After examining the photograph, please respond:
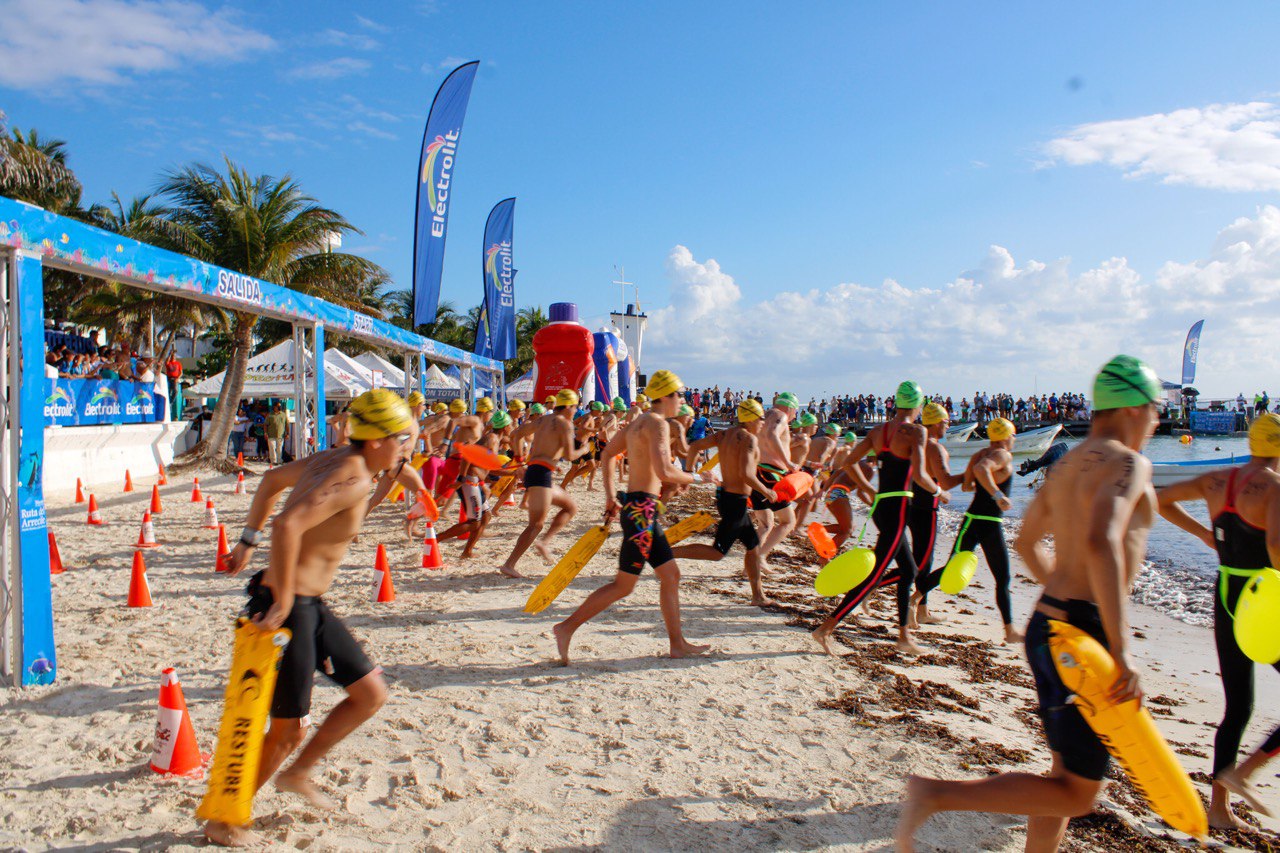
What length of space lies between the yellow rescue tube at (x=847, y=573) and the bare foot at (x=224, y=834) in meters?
3.76

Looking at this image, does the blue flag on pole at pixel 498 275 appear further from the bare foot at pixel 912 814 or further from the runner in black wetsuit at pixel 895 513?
the bare foot at pixel 912 814

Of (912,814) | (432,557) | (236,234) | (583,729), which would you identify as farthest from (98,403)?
(912,814)

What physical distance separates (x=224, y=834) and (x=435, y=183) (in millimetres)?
12462

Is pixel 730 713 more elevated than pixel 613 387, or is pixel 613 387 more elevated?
pixel 613 387

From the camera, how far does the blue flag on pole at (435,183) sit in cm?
1359

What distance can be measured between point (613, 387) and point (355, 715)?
23.8 metres

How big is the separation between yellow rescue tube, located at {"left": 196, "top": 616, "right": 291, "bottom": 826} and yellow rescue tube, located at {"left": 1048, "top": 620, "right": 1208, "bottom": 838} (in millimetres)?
2565

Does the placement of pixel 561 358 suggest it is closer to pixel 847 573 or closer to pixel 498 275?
pixel 498 275

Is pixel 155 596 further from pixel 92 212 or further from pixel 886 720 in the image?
pixel 92 212

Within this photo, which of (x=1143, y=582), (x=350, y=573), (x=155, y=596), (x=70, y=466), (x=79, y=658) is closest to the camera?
(x=79, y=658)

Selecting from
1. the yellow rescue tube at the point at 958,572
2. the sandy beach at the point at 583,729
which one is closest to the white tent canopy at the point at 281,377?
the sandy beach at the point at 583,729

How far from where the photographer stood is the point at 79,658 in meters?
5.08

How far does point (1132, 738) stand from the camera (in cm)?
227

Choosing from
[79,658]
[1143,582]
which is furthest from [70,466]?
[1143,582]
